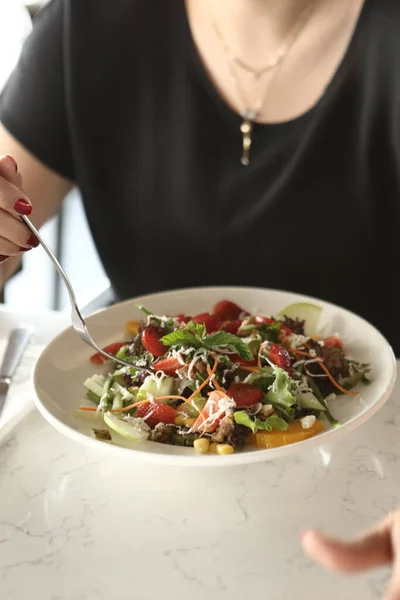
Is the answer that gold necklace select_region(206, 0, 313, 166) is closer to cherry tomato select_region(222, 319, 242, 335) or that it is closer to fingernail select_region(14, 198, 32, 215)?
cherry tomato select_region(222, 319, 242, 335)

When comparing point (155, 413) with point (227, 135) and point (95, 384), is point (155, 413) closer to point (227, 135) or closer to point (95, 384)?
point (95, 384)

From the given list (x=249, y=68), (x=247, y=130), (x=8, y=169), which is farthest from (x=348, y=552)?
(x=249, y=68)

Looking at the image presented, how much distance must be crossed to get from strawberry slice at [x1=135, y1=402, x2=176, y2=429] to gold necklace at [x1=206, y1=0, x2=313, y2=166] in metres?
0.69

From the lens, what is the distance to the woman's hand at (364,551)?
49 centimetres

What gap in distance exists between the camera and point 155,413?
37.0 inches

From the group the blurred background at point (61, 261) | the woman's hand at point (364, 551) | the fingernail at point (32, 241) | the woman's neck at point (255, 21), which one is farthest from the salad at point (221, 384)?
the blurred background at point (61, 261)

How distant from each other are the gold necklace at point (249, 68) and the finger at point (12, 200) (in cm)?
62

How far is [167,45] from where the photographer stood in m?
1.47

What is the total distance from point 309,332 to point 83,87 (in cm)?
78

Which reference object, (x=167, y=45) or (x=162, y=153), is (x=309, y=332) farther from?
(x=167, y=45)

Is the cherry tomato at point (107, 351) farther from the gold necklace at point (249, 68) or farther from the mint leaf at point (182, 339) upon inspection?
the gold necklace at point (249, 68)

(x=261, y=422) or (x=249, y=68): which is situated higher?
(x=249, y=68)

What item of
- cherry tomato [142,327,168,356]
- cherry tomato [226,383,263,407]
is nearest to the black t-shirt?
cherry tomato [142,327,168,356]

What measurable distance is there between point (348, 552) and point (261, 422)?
0.40 meters
